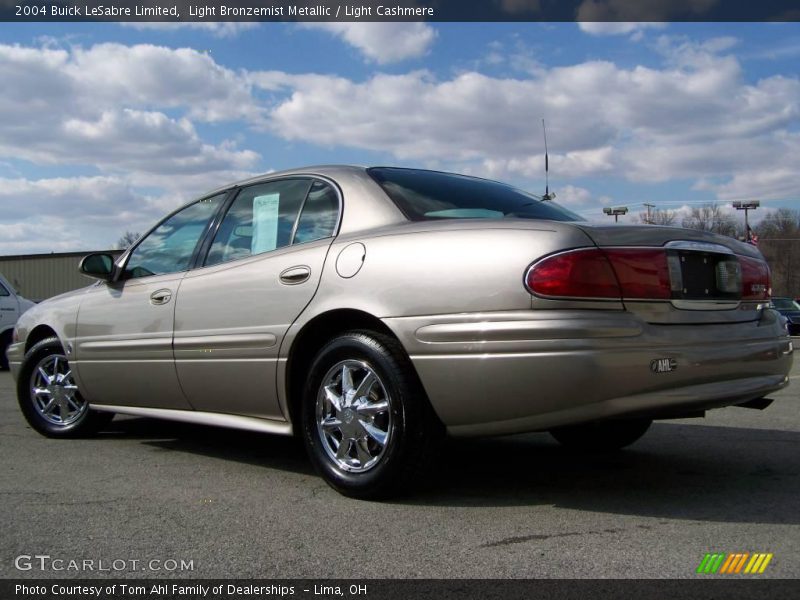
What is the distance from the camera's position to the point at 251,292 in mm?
4012

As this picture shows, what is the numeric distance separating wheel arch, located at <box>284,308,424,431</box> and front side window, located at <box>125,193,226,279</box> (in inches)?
45.4

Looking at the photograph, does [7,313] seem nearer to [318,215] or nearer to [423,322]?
[318,215]

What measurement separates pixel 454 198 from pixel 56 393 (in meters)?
3.20

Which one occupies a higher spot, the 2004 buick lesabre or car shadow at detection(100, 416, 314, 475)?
the 2004 buick lesabre

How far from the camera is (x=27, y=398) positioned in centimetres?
553

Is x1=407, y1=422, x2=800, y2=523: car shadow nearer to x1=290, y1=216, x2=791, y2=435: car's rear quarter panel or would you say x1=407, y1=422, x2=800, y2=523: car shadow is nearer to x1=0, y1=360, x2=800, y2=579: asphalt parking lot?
x1=0, y1=360, x2=800, y2=579: asphalt parking lot

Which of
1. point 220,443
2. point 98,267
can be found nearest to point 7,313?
point 98,267

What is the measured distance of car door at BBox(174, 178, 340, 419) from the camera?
152 inches

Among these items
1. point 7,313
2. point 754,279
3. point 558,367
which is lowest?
point 7,313

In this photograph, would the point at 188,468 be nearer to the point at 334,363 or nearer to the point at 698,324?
the point at 334,363

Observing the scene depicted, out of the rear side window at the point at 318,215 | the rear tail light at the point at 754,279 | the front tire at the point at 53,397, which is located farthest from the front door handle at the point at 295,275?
the front tire at the point at 53,397

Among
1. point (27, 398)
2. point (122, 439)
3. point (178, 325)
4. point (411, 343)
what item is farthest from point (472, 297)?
point (27, 398)

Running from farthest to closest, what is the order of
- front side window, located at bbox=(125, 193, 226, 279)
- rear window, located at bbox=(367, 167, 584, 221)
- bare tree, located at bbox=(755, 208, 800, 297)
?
bare tree, located at bbox=(755, 208, 800, 297), front side window, located at bbox=(125, 193, 226, 279), rear window, located at bbox=(367, 167, 584, 221)

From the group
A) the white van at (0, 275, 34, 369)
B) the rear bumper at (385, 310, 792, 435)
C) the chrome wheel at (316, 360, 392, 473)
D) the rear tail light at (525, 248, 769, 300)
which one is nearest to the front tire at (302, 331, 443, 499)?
→ the chrome wheel at (316, 360, 392, 473)
